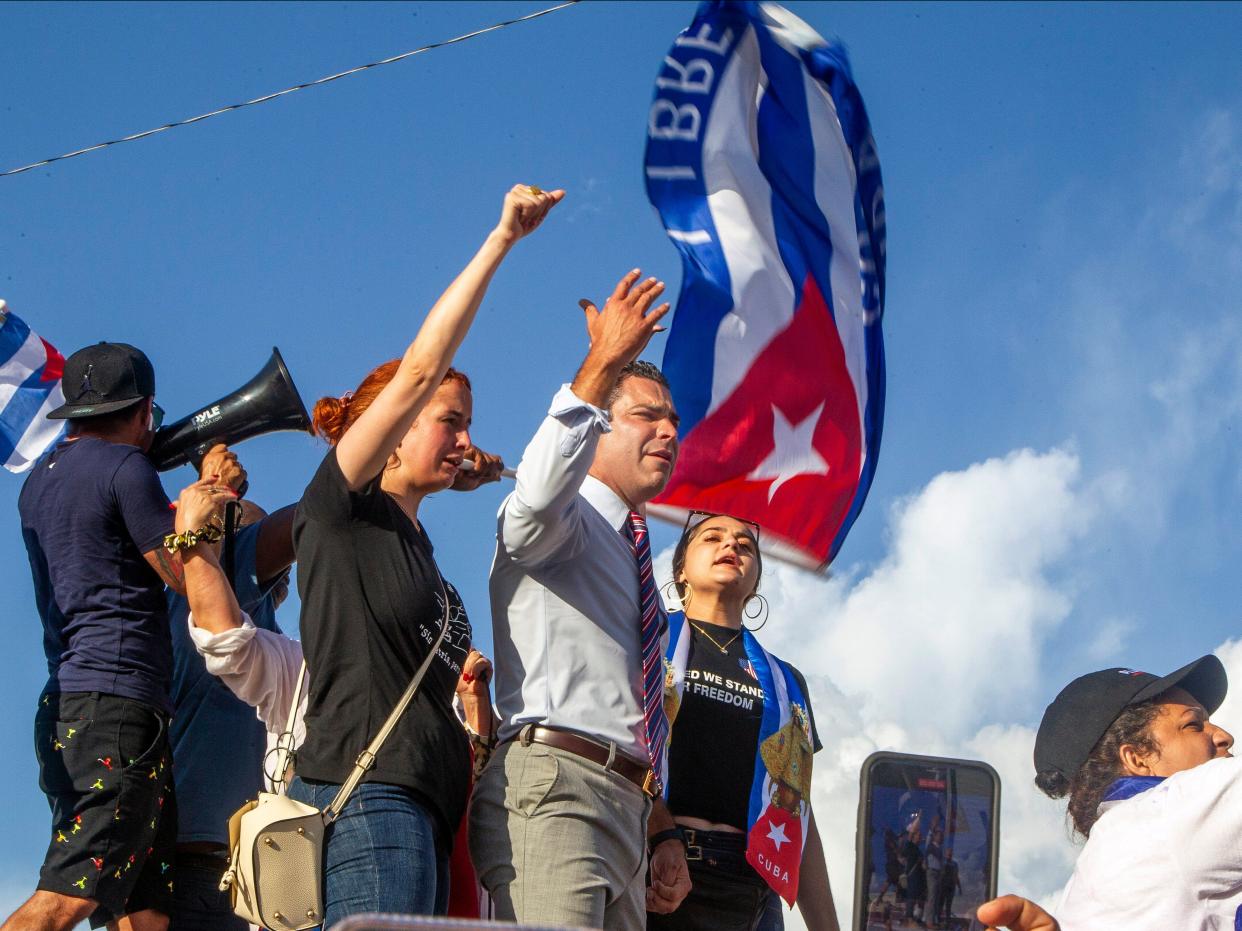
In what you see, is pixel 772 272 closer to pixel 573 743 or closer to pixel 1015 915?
pixel 573 743

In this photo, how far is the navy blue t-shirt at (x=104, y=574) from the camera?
3848 millimetres

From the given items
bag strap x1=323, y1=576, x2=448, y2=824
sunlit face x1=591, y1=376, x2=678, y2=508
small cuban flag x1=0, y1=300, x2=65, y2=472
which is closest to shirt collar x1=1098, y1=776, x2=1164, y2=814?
sunlit face x1=591, y1=376, x2=678, y2=508

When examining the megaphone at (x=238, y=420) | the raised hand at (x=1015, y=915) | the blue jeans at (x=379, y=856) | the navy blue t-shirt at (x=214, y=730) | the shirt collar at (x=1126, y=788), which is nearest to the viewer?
the raised hand at (x=1015, y=915)

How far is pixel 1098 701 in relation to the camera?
13.0 feet

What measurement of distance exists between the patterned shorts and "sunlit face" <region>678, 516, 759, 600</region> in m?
1.93

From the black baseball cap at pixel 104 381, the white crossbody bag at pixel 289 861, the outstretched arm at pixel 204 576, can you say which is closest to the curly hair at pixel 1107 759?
the white crossbody bag at pixel 289 861

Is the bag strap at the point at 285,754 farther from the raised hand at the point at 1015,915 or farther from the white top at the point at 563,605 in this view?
the raised hand at the point at 1015,915

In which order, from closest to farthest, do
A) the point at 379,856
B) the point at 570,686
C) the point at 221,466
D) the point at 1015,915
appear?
the point at 1015,915
the point at 379,856
the point at 570,686
the point at 221,466

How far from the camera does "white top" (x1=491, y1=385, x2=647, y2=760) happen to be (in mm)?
3100

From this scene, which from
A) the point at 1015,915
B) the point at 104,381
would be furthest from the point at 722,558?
the point at 1015,915

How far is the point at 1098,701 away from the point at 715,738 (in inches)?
48.8

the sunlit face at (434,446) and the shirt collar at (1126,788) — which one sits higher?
the sunlit face at (434,446)

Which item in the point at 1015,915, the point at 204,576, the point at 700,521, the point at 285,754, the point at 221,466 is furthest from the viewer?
the point at 700,521

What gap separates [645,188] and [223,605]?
2.86 meters
